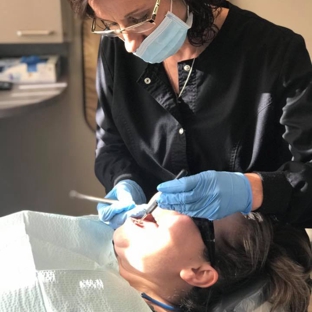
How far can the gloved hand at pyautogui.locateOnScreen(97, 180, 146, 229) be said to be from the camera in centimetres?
133

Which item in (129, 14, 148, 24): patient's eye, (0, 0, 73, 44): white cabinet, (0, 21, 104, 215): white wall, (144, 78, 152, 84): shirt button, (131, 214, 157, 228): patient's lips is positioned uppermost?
(129, 14, 148, 24): patient's eye

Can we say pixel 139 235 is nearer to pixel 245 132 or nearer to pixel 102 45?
pixel 245 132

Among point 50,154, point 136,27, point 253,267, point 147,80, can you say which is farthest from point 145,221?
point 50,154

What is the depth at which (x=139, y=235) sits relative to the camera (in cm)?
125

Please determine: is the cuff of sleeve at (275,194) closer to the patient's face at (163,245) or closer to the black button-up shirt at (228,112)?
the black button-up shirt at (228,112)

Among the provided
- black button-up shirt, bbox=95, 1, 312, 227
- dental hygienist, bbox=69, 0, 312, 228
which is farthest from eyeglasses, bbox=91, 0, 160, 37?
black button-up shirt, bbox=95, 1, 312, 227

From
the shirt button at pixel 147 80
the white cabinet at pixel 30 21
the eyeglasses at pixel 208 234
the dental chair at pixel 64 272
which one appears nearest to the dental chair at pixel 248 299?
the dental chair at pixel 64 272

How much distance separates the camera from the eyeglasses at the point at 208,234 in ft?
3.99

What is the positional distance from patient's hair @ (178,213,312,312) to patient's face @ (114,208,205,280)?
6cm

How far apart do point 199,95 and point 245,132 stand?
0.17m

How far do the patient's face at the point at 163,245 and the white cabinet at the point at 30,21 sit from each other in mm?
1039

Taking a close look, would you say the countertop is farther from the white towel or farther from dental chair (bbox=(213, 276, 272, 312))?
dental chair (bbox=(213, 276, 272, 312))

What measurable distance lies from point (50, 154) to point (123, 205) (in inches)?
46.3

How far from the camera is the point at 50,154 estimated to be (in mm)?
2430
